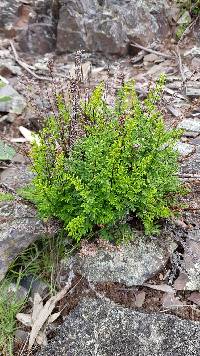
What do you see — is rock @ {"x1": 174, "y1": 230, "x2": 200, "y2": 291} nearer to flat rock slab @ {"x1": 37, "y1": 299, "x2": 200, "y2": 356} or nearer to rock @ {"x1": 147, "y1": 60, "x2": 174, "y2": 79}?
flat rock slab @ {"x1": 37, "y1": 299, "x2": 200, "y2": 356}

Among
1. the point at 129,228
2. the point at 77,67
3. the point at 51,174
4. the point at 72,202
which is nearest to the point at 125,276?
the point at 129,228

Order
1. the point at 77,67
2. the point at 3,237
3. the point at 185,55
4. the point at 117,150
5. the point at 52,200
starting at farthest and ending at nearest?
the point at 185,55, the point at 3,237, the point at 77,67, the point at 52,200, the point at 117,150

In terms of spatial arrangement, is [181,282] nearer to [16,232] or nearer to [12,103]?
[16,232]

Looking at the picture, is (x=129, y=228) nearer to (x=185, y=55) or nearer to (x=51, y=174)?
(x=51, y=174)

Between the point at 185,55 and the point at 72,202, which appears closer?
the point at 72,202

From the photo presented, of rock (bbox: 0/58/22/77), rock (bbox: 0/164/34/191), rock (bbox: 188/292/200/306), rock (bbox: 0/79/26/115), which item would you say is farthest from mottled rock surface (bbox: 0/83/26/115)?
rock (bbox: 188/292/200/306)

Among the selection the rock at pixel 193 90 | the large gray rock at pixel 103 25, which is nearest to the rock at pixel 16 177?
the rock at pixel 193 90

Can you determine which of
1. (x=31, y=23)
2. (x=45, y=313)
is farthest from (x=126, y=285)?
(x=31, y=23)
